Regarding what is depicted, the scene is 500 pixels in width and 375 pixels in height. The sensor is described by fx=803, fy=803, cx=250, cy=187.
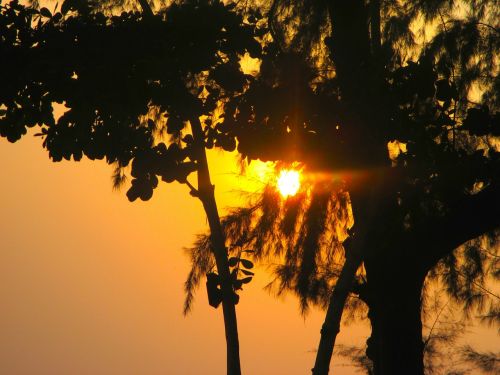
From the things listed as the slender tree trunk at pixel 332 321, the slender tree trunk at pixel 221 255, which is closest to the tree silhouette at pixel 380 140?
the slender tree trunk at pixel 332 321

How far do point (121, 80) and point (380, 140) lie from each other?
5.51 feet

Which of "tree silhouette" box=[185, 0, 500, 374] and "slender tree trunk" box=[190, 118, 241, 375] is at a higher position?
"tree silhouette" box=[185, 0, 500, 374]

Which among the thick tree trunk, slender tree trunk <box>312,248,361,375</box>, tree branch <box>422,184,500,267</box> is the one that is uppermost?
tree branch <box>422,184,500,267</box>

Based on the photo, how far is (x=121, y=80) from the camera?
14.9 ft

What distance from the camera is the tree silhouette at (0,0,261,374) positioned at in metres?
4.55

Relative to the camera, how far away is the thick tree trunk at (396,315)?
5.72 m

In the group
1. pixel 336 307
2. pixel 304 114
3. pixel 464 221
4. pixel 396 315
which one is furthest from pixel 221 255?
pixel 464 221

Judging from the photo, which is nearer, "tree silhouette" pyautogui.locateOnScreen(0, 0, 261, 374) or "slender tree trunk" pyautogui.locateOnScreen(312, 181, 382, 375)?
"tree silhouette" pyautogui.locateOnScreen(0, 0, 261, 374)

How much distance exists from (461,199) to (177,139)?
2.48 meters

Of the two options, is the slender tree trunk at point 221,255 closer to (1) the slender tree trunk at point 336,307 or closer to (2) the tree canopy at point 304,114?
(2) the tree canopy at point 304,114

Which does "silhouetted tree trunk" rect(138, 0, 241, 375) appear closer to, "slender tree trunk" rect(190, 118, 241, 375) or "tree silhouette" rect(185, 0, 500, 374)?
"slender tree trunk" rect(190, 118, 241, 375)

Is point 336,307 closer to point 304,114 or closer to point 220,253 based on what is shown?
point 220,253

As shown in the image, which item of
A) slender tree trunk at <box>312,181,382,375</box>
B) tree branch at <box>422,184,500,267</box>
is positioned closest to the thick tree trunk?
tree branch at <box>422,184,500,267</box>

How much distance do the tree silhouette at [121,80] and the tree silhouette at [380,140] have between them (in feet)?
1.44
